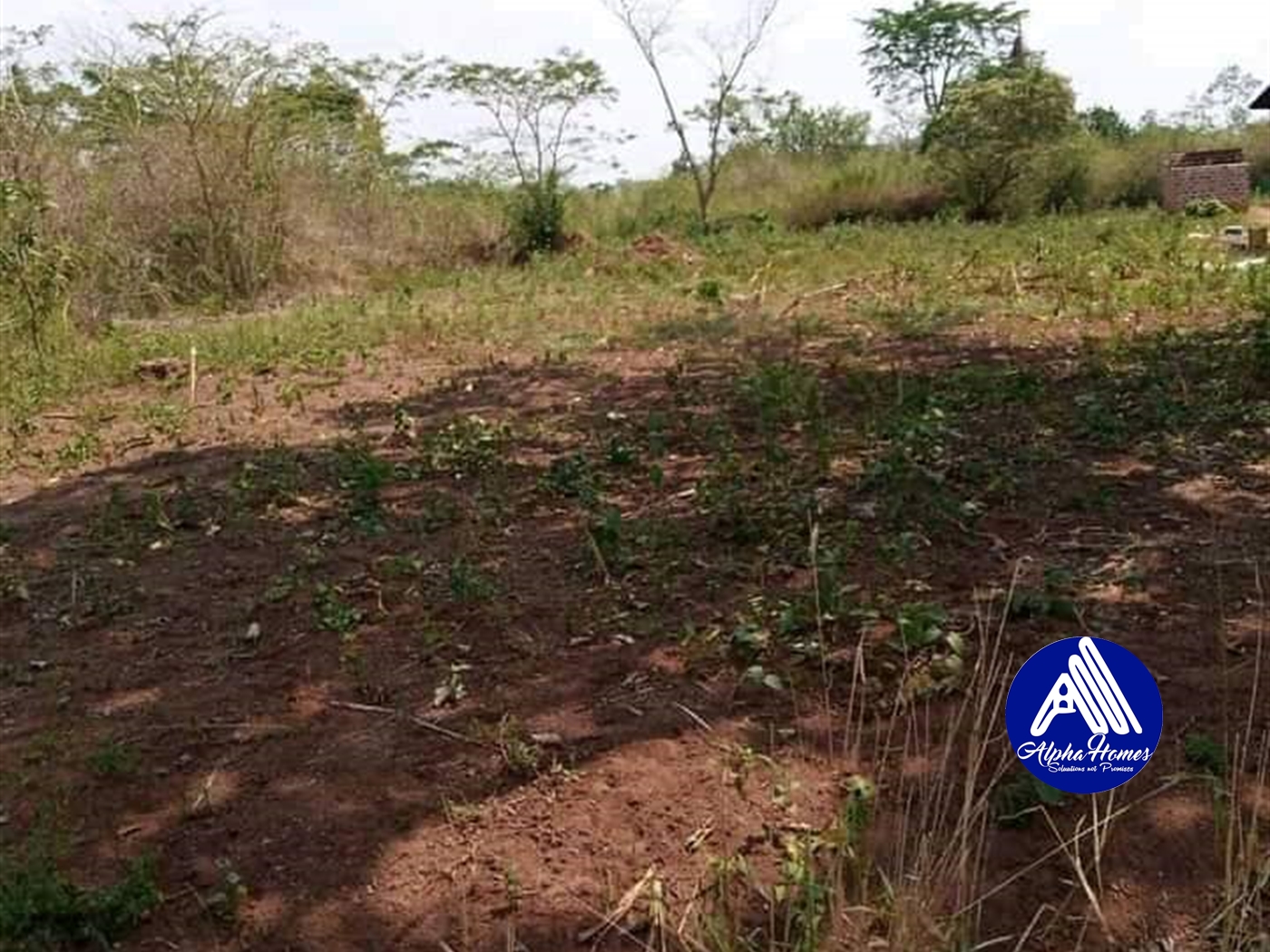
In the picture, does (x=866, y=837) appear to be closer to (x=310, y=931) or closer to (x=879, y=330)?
(x=310, y=931)

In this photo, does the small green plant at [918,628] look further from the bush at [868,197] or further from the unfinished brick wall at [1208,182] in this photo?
the bush at [868,197]

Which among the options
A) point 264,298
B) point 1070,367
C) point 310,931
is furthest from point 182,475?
point 264,298

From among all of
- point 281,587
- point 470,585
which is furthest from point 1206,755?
point 281,587

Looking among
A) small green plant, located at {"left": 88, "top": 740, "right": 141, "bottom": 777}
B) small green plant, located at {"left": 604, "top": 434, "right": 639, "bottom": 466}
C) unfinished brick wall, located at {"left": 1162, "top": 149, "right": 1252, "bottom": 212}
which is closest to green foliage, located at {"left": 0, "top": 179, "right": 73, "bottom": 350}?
small green plant, located at {"left": 604, "top": 434, "right": 639, "bottom": 466}

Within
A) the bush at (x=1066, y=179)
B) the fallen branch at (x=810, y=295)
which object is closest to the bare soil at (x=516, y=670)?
the fallen branch at (x=810, y=295)

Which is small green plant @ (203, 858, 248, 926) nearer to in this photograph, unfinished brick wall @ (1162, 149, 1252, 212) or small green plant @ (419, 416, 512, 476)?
small green plant @ (419, 416, 512, 476)

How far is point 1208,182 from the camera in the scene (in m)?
12.8

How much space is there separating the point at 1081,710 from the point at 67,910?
1.46 meters

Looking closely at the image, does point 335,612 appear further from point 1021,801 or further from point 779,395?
point 779,395

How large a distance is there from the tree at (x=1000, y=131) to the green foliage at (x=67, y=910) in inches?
504

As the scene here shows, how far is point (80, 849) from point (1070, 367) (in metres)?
3.95

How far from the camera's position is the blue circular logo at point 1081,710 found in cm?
129

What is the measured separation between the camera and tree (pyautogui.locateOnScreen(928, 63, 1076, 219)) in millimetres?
12781

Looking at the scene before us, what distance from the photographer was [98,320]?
7590mm
